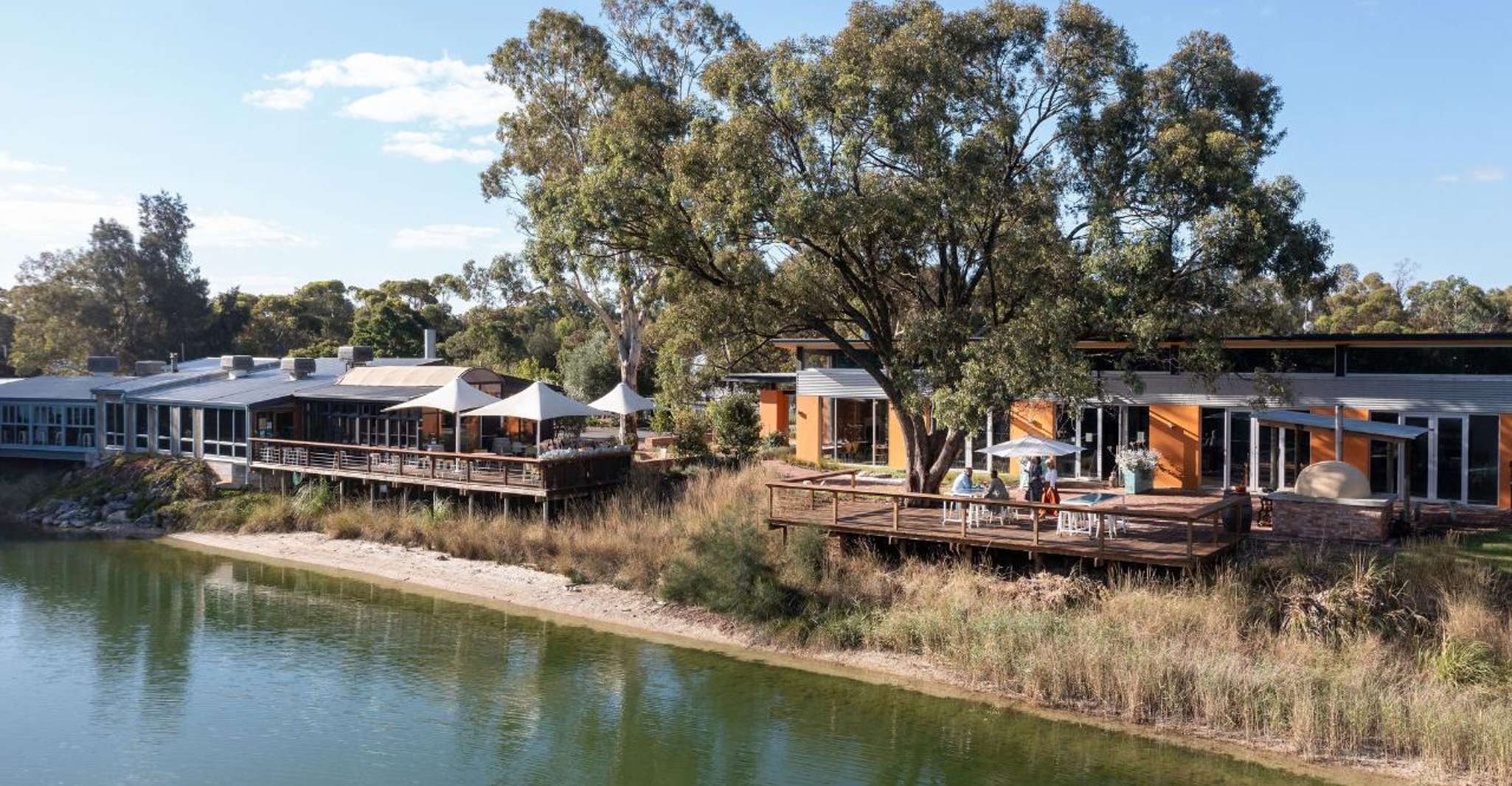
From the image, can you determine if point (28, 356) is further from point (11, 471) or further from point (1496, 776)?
point (1496, 776)

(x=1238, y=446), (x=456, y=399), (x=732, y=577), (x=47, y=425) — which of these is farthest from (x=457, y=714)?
(x=47, y=425)

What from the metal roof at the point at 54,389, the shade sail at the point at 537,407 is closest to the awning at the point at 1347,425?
Result: the shade sail at the point at 537,407

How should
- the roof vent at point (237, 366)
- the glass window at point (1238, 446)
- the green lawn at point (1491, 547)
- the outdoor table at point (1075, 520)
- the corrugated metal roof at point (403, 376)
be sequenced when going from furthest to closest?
Result: 1. the roof vent at point (237, 366)
2. the corrugated metal roof at point (403, 376)
3. the glass window at point (1238, 446)
4. the outdoor table at point (1075, 520)
5. the green lawn at point (1491, 547)

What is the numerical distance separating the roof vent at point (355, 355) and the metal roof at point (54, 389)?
7.15 meters

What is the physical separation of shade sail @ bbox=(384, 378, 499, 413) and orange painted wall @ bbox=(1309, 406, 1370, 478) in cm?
1847

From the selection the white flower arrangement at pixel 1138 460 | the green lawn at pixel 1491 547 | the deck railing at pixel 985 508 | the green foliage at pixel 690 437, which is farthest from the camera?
the green foliage at pixel 690 437

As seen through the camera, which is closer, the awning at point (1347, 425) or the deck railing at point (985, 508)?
the deck railing at point (985, 508)

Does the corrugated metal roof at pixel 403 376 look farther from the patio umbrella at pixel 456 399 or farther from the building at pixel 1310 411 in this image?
the building at pixel 1310 411

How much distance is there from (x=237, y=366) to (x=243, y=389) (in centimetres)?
430

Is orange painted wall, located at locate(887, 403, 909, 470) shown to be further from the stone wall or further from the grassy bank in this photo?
the stone wall

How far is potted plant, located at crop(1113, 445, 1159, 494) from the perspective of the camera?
21.0 meters

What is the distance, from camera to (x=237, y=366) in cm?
3341

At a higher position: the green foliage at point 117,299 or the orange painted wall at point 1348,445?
the green foliage at point 117,299

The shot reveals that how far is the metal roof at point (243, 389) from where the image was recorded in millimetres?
28422
